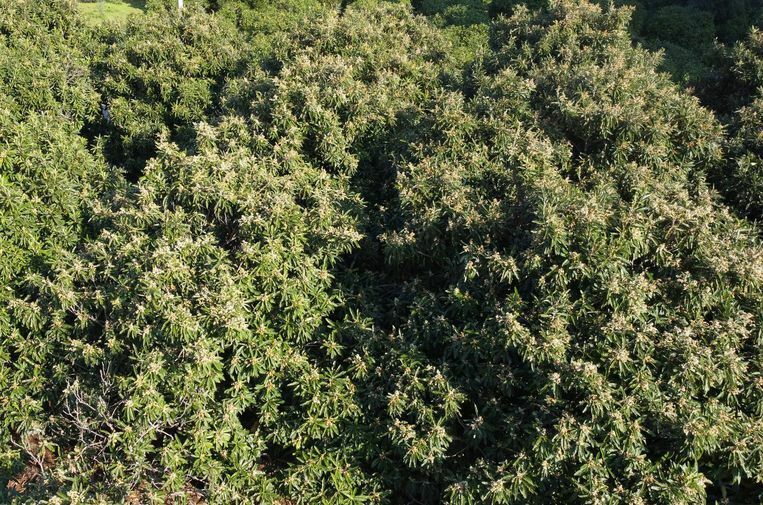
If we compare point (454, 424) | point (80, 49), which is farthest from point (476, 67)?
point (80, 49)

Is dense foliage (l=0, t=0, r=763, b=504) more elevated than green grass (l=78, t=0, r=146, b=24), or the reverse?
dense foliage (l=0, t=0, r=763, b=504)

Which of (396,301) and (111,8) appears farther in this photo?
(111,8)

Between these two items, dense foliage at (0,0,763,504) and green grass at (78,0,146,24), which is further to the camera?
green grass at (78,0,146,24)

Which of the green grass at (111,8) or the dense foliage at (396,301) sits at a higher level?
the dense foliage at (396,301)

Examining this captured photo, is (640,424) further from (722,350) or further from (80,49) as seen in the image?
(80,49)
